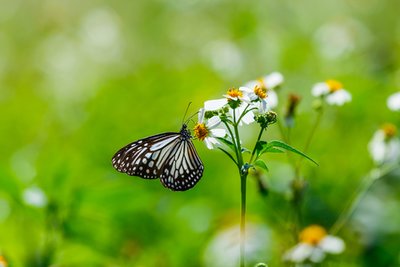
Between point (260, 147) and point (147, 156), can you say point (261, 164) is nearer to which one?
point (260, 147)

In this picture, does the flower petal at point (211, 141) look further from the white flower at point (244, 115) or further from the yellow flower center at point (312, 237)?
the yellow flower center at point (312, 237)

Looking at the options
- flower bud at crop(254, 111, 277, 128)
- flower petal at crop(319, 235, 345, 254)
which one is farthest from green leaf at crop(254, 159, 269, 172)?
flower petal at crop(319, 235, 345, 254)

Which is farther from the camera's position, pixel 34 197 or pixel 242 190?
pixel 34 197

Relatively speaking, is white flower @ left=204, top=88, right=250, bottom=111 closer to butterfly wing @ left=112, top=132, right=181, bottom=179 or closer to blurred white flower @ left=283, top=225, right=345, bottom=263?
butterfly wing @ left=112, top=132, right=181, bottom=179

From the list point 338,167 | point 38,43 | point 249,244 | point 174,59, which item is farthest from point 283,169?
point 38,43

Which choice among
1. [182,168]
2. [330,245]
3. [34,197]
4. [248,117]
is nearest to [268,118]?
[248,117]

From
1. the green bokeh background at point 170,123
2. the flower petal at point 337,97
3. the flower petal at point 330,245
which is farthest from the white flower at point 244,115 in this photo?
the green bokeh background at point 170,123
